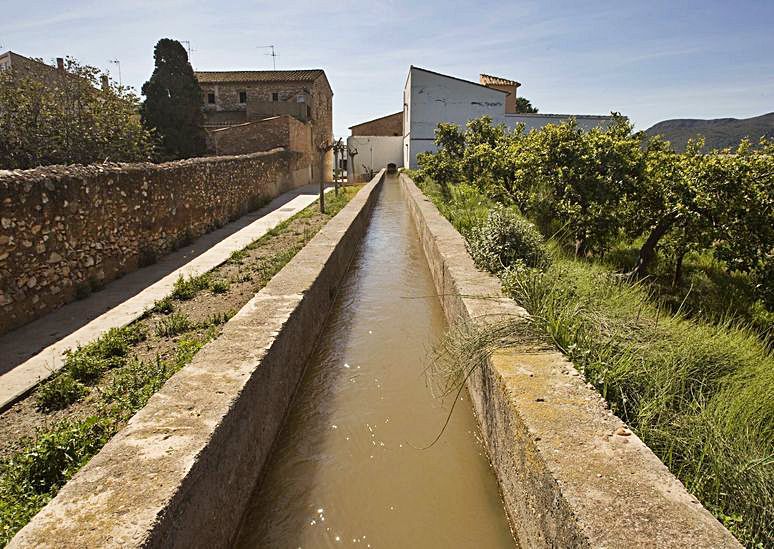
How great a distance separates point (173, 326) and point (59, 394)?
1.33 m

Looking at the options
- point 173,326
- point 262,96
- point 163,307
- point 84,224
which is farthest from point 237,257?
point 262,96

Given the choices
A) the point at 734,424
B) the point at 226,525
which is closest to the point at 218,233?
the point at 226,525

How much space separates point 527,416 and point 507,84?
45401 millimetres

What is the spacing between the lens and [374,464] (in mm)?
3201

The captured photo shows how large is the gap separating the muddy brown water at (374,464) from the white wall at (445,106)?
28.4m

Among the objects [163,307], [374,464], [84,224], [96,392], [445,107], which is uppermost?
[445,107]

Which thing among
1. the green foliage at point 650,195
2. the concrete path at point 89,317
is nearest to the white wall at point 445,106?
the green foliage at point 650,195

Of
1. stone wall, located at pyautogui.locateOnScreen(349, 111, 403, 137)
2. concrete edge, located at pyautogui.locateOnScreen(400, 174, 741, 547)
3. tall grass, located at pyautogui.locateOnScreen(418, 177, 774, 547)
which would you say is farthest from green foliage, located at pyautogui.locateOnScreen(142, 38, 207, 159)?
stone wall, located at pyautogui.locateOnScreen(349, 111, 403, 137)

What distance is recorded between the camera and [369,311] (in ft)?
20.1

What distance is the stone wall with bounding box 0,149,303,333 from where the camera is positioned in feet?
16.4

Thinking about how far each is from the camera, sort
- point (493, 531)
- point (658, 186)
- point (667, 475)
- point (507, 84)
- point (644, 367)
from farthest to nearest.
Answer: point (507, 84), point (658, 186), point (644, 367), point (493, 531), point (667, 475)

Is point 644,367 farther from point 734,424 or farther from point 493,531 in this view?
point 493,531

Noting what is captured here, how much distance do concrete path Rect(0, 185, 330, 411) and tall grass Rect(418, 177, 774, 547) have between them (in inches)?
134

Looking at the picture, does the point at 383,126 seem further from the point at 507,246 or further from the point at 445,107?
the point at 507,246
